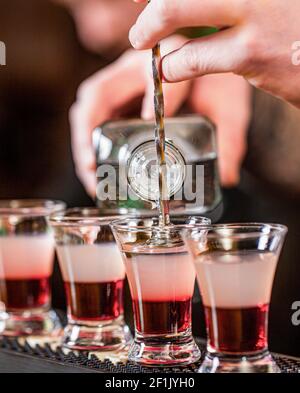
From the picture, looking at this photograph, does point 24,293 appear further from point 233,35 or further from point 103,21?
point 103,21

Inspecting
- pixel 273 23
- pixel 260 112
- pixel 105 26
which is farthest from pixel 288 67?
pixel 105 26

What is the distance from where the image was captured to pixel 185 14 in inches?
36.2

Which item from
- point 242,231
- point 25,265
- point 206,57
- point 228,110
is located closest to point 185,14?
point 206,57

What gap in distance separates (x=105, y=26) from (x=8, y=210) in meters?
0.87

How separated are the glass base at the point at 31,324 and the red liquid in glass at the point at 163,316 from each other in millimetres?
295

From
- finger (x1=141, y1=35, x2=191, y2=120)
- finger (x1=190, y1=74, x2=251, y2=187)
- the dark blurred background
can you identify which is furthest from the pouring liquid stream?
the dark blurred background

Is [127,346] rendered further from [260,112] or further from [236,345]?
[260,112]

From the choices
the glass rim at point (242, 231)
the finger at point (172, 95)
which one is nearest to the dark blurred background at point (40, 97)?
the finger at point (172, 95)

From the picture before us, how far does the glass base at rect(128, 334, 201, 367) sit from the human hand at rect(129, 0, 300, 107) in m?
0.32

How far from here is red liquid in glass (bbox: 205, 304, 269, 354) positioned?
0.83m

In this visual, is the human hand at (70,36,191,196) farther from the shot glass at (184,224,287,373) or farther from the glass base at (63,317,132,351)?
the shot glass at (184,224,287,373)

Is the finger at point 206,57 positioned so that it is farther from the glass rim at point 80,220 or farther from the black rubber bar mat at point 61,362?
the black rubber bar mat at point 61,362

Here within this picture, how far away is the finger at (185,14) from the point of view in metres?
0.91
